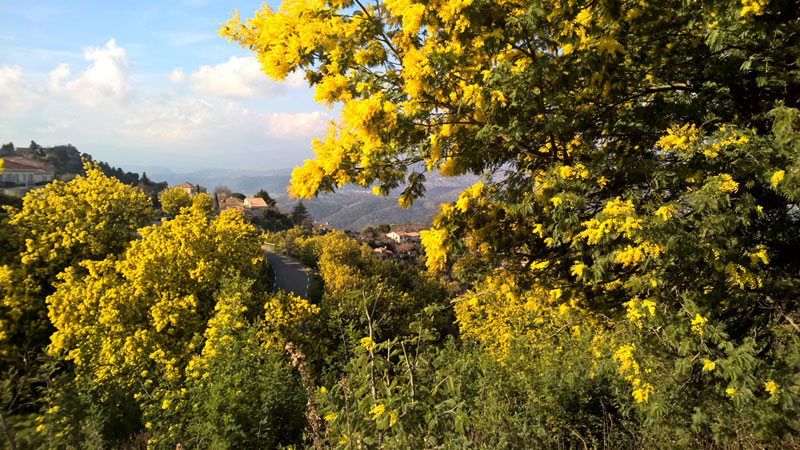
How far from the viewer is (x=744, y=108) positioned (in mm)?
5086

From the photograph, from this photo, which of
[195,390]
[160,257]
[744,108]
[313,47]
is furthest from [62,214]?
[744,108]

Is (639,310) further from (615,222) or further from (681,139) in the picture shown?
(681,139)

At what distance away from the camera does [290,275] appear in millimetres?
35281

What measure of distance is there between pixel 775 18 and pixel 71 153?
134 m

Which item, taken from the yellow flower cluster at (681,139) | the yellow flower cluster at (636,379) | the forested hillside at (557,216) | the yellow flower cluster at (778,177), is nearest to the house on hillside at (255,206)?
the forested hillside at (557,216)

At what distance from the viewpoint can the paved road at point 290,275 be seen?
3034 cm

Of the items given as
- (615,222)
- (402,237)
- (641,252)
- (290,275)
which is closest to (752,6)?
(615,222)

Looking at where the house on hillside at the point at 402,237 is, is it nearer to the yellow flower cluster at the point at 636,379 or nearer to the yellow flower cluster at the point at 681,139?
the yellow flower cluster at the point at 636,379

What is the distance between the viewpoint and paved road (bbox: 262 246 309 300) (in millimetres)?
30342

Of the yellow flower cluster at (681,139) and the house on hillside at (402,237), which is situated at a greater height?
the yellow flower cluster at (681,139)

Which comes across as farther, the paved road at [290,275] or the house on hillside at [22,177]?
the house on hillside at [22,177]

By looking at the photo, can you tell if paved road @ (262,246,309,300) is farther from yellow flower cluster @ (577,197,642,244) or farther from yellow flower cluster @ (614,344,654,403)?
yellow flower cluster @ (577,197,642,244)

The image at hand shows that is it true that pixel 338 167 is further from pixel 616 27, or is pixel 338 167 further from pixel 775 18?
pixel 775 18

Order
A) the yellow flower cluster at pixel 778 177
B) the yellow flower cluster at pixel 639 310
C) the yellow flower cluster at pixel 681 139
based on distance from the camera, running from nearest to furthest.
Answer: the yellow flower cluster at pixel 778 177, the yellow flower cluster at pixel 639 310, the yellow flower cluster at pixel 681 139
